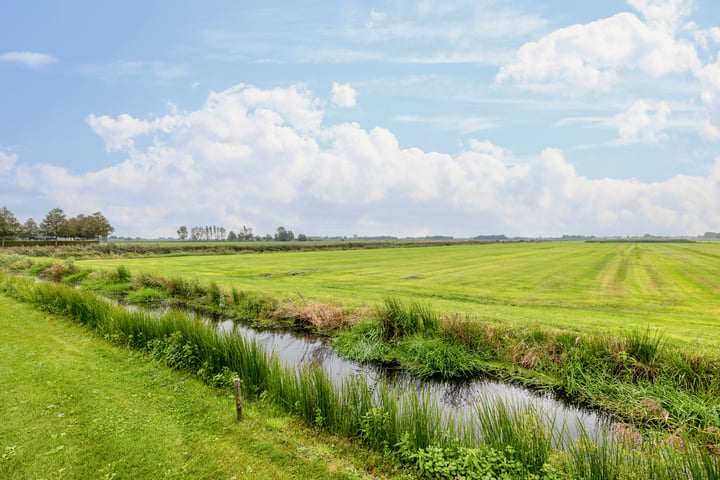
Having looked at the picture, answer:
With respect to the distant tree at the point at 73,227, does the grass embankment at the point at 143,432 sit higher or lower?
lower


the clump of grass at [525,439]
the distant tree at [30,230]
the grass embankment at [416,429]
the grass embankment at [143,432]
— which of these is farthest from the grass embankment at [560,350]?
the distant tree at [30,230]

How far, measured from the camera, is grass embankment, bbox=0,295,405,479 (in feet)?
16.9

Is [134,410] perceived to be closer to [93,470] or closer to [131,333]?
[93,470]

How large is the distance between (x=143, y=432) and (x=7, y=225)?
11193 centimetres

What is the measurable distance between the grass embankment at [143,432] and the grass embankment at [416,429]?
125mm

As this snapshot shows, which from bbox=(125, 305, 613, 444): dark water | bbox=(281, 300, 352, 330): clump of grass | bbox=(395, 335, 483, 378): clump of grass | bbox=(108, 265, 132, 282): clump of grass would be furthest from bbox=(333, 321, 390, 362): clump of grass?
bbox=(108, 265, 132, 282): clump of grass

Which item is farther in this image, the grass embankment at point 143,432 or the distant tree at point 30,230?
the distant tree at point 30,230

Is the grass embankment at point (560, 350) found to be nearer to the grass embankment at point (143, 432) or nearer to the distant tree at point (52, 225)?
the grass embankment at point (143, 432)

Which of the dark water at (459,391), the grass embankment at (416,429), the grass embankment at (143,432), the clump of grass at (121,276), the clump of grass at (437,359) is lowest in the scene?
the dark water at (459,391)

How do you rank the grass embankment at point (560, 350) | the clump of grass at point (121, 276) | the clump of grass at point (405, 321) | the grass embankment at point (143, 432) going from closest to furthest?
1. the grass embankment at point (143, 432)
2. the grass embankment at point (560, 350)
3. the clump of grass at point (405, 321)
4. the clump of grass at point (121, 276)

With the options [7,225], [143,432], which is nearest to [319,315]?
[143,432]

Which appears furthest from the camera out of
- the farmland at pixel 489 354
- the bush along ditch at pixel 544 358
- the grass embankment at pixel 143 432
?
the bush along ditch at pixel 544 358

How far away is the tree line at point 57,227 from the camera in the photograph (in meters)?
81.7

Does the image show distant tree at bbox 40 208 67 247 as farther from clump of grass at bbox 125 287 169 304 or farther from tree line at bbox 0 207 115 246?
clump of grass at bbox 125 287 169 304
